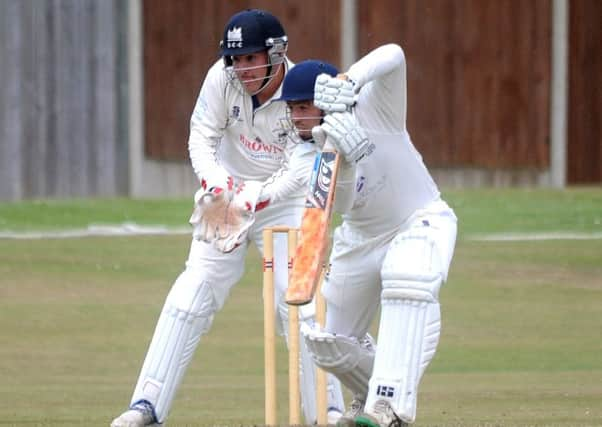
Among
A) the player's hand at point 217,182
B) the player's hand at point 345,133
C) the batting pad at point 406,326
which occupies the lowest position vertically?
the batting pad at point 406,326

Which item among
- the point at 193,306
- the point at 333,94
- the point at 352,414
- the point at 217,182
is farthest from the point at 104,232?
the point at 333,94

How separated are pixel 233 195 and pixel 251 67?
1.62 feet

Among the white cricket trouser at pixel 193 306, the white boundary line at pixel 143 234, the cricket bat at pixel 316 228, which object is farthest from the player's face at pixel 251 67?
the white boundary line at pixel 143 234

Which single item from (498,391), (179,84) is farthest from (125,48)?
(498,391)

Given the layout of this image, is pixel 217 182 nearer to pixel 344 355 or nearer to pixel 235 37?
pixel 235 37

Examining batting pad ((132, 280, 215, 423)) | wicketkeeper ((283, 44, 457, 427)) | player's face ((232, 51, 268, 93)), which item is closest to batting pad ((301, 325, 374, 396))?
wicketkeeper ((283, 44, 457, 427))

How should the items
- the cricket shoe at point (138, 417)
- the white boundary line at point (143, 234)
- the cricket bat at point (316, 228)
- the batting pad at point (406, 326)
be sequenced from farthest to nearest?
the white boundary line at point (143, 234), the cricket shoe at point (138, 417), the batting pad at point (406, 326), the cricket bat at point (316, 228)

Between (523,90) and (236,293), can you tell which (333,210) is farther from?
(523,90)

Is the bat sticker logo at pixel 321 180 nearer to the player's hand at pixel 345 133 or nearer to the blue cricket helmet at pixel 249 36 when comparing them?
the player's hand at pixel 345 133

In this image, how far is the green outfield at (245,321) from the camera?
258 inches

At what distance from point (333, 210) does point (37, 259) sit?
20.5ft

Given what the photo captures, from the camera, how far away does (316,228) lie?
4746 millimetres

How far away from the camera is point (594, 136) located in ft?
45.8

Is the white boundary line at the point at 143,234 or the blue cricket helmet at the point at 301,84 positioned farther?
the white boundary line at the point at 143,234
